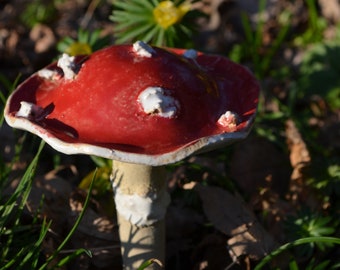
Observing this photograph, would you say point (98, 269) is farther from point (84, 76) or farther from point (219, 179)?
point (84, 76)

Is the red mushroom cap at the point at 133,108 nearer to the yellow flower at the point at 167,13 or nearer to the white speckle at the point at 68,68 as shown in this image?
the white speckle at the point at 68,68

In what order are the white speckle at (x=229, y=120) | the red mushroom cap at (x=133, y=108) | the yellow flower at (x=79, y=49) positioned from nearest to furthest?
the red mushroom cap at (x=133, y=108), the white speckle at (x=229, y=120), the yellow flower at (x=79, y=49)

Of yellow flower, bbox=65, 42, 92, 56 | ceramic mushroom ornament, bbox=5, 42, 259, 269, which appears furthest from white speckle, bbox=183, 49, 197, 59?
yellow flower, bbox=65, 42, 92, 56

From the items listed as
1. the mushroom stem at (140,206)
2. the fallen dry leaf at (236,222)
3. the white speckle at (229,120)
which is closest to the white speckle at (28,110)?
the mushroom stem at (140,206)

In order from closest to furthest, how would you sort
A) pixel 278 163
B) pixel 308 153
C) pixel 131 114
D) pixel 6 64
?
pixel 131 114, pixel 308 153, pixel 278 163, pixel 6 64

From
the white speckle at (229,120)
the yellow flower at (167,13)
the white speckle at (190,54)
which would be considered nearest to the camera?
the white speckle at (229,120)

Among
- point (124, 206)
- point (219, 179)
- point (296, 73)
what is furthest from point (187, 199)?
point (296, 73)

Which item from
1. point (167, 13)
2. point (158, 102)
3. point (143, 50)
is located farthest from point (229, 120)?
point (167, 13)
